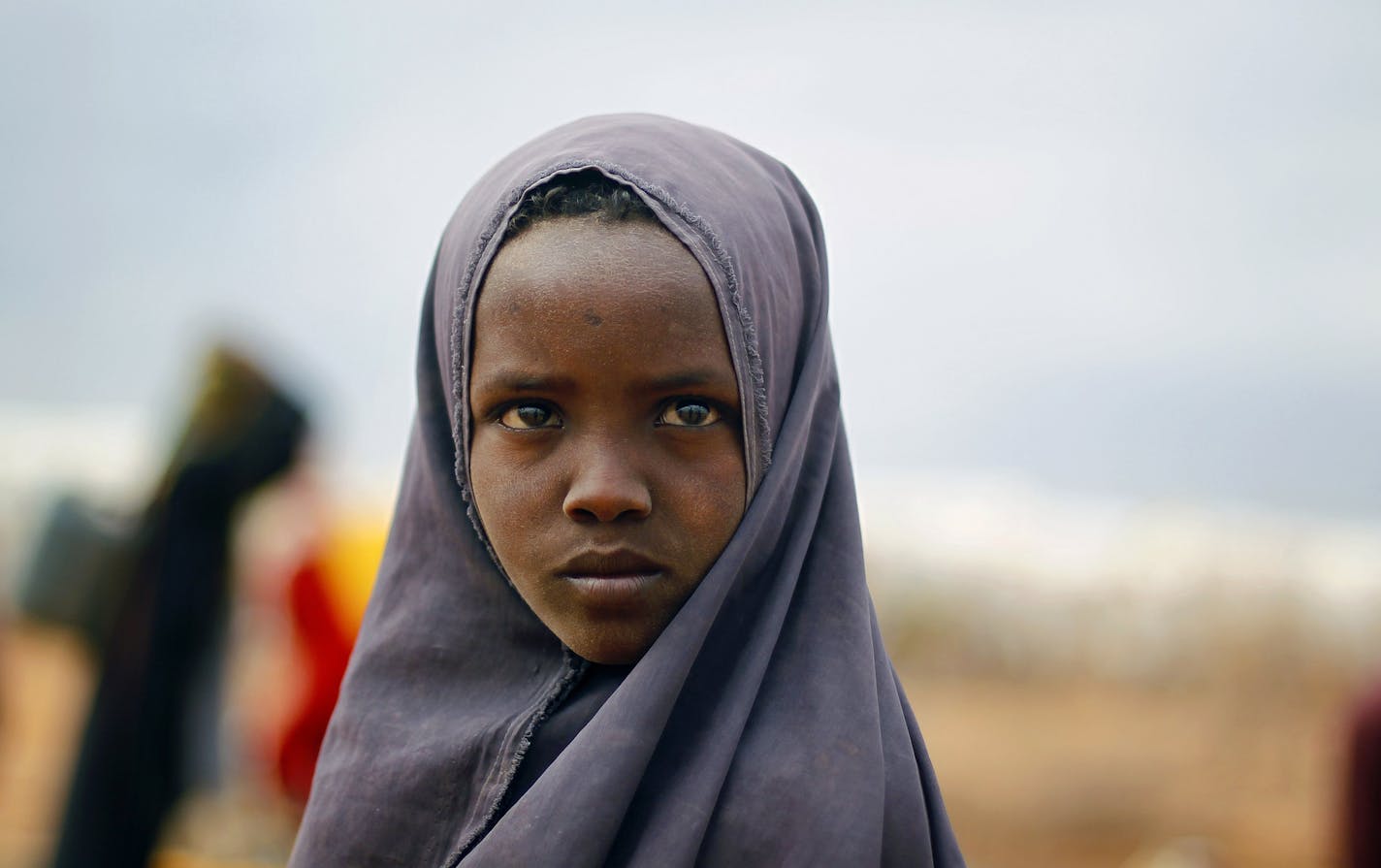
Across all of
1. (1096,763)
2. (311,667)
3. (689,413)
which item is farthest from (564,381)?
(1096,763)

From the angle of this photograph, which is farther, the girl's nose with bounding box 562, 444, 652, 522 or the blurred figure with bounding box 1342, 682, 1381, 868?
the blurred figure with bounding box 1342, 682, 1381, 868

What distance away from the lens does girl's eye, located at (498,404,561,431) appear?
5.42 feet

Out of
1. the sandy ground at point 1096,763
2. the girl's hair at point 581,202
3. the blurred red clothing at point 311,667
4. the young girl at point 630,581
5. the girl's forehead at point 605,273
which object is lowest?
the sandy ground at point 1096,763

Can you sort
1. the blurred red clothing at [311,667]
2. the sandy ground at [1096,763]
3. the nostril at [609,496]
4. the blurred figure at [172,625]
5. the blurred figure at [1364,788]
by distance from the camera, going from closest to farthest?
the nostril at [609,496]
the blurred figure at [1364,788]
the blurred figure at [172,625]
the blurred red clothing at [311,667]
the sandy ground at [1096,763]

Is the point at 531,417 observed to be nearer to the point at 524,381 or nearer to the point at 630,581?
the point at 524,381

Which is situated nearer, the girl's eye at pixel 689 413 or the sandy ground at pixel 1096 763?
the girl's eye at pixel 689 413

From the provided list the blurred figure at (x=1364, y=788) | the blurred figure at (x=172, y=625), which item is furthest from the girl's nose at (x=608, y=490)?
the blurred figure at (x=172, y=625)

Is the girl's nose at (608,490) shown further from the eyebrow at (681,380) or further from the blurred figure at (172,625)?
the blurred figure at (172,625)

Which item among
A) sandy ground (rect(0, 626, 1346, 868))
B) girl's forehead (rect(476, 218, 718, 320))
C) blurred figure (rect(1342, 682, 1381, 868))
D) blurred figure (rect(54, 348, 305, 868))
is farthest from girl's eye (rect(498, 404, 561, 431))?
sandy ground (rect(0, 626, 1346, 868))

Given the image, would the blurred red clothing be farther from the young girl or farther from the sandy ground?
the young girl

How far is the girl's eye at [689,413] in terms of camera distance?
163 centimetres

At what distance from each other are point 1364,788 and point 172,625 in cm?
404

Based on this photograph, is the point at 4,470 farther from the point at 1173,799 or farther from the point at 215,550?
the point at 1173,799

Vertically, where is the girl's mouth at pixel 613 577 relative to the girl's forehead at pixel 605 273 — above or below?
below
